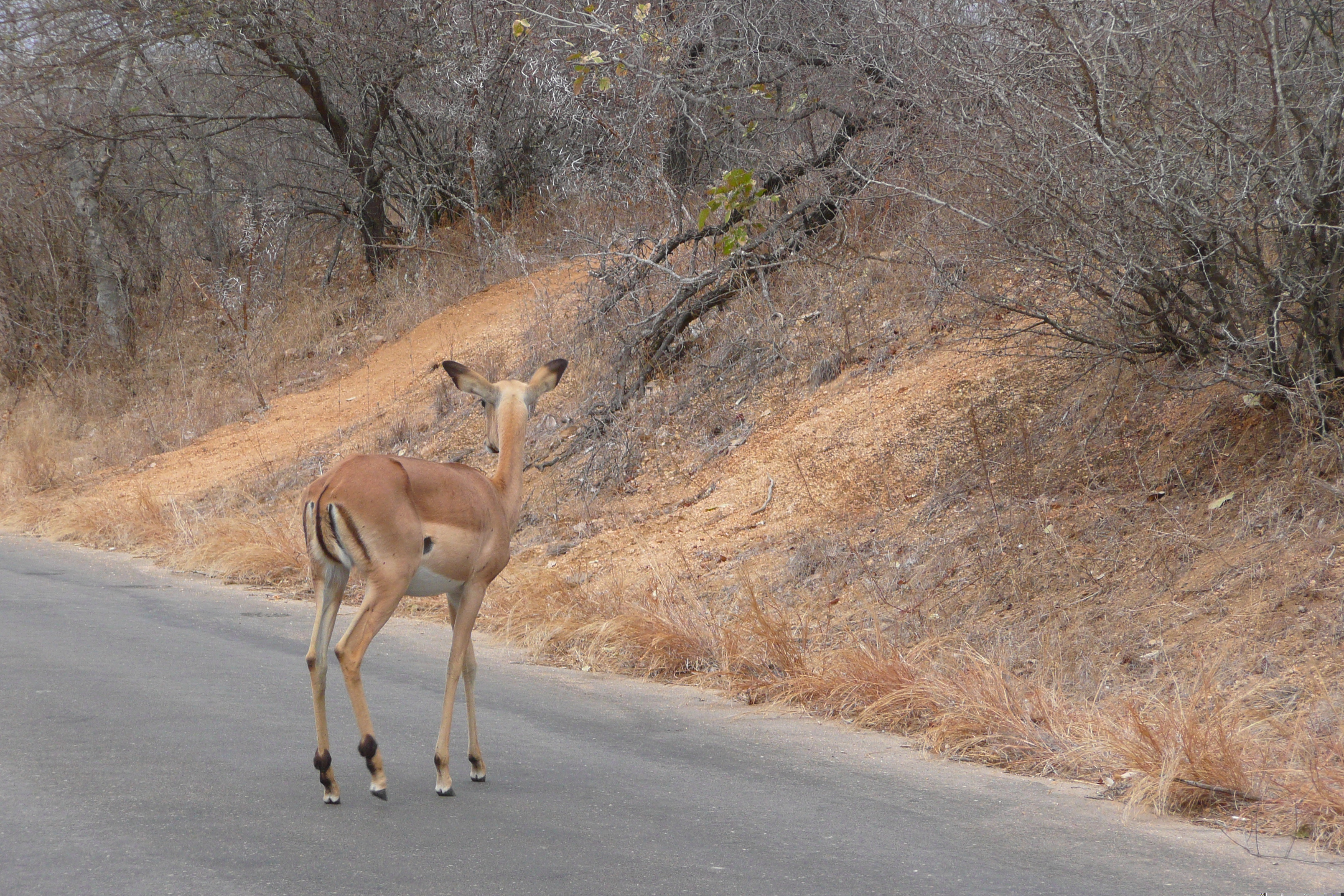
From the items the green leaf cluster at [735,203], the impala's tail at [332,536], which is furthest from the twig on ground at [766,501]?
the impala's tail at [332,536]

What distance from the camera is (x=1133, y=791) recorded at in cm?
587

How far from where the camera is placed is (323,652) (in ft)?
18.2

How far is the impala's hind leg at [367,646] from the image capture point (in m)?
5.36

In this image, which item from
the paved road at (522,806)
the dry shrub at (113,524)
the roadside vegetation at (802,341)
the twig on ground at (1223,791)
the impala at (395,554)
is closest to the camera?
the paved road at (522,806)

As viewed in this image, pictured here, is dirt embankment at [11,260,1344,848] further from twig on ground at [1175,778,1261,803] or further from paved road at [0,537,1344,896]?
paved road at [0,537,1344,896]

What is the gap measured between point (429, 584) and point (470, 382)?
106 centimetres

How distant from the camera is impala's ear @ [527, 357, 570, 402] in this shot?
21.4ft

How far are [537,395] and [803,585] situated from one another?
163 inches

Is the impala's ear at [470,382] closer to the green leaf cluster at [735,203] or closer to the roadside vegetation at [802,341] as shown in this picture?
the roadside vegetation at [802,341]

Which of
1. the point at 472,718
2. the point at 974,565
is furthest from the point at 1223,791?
the point at 974,565

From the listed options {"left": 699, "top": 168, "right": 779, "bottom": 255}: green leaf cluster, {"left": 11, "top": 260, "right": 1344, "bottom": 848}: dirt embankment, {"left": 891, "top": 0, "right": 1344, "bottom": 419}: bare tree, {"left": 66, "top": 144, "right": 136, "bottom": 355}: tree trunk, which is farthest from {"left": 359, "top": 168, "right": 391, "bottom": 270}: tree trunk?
{"left": 891, "top": 0, "right": 1344, "bottom": 419}: bare tree

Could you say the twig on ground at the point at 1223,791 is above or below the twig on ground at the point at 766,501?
below

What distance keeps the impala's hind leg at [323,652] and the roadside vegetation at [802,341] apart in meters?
3.26

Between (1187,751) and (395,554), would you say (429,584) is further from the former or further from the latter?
(1187,751)
